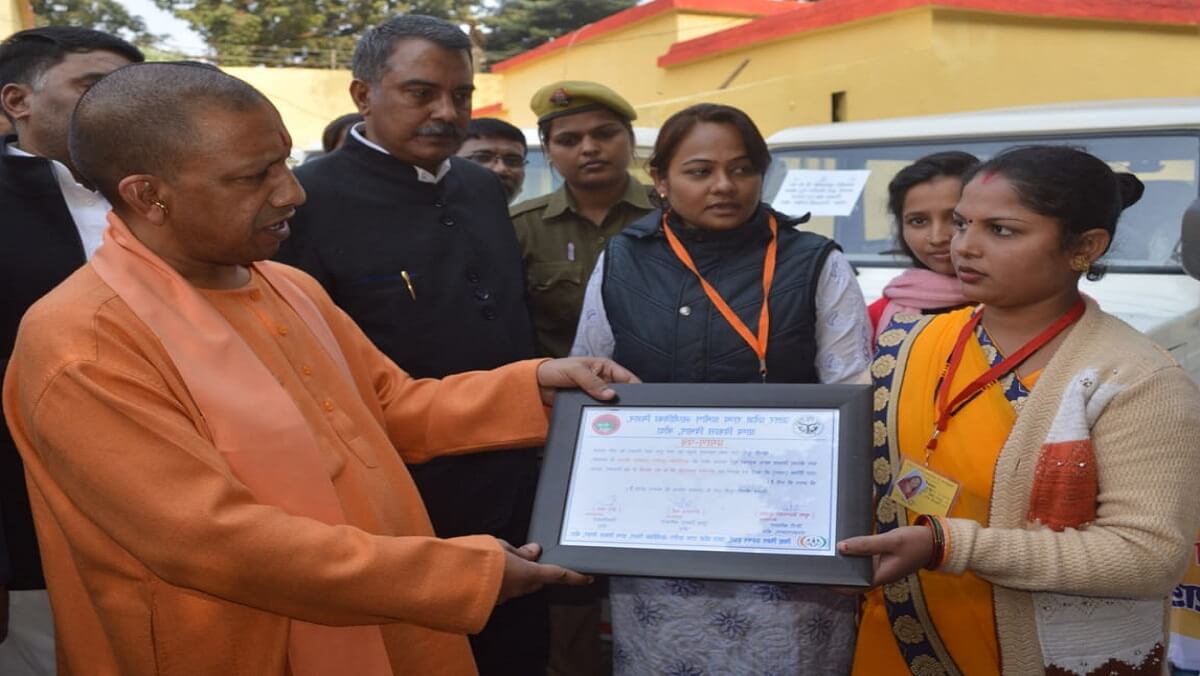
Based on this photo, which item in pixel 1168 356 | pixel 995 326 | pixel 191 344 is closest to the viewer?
pixel 191 344

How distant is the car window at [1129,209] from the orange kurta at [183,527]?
3.34m

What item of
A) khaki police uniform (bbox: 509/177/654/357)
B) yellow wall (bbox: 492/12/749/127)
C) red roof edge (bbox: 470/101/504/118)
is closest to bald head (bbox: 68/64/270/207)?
khaki police uniform (bbox: 509/177/654/357)

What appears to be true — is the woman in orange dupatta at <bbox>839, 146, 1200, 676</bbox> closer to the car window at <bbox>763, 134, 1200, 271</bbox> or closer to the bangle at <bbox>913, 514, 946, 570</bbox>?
the bangle at <bbox>913, 514, 946, 570</bbox>

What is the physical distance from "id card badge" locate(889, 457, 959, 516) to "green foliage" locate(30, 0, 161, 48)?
2689 cm

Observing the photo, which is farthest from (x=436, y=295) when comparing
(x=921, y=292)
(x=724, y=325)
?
(x=921, y=292)

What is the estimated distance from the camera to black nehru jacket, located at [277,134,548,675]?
10.1 ft

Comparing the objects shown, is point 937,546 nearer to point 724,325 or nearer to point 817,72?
point 724,325

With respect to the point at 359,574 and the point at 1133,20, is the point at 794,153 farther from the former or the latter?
the point at 1133,20

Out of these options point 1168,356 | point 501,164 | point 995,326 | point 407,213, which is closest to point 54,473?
point 407,213

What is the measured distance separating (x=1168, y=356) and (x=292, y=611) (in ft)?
5.62

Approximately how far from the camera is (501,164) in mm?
5148

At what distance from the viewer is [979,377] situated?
7.46 feet

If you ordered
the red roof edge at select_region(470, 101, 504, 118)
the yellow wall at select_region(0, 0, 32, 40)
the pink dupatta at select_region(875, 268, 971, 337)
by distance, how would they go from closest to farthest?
the pink dupatta at select_region(875, 268, 971, 337) → the yellow wall at select_region(0, 0, 32, 40) → the red roof edge at select_region(470, 101, 504, 118)

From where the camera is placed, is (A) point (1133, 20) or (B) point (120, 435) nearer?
(B) point (120, 435)
